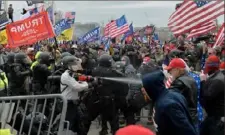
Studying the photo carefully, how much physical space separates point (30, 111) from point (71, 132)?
54.5 inches

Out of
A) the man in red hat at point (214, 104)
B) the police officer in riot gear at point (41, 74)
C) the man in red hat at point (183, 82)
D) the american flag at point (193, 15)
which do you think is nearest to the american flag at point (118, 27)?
the police officer in riot gear at point (41, 74)

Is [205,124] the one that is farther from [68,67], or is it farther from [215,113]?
[68,67]

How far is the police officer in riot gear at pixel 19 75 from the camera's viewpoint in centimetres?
1014

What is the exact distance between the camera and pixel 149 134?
3.20m

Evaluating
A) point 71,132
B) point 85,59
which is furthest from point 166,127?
point 85,59

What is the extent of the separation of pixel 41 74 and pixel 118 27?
43.1 ft

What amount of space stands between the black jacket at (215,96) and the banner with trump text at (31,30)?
20.9 ft

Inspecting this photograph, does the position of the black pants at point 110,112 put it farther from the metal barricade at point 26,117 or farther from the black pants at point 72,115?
the metal barricade at point 26,117

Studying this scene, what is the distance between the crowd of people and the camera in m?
4.80

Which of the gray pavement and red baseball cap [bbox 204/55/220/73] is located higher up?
red baseball cap [bbox 204/55/220/73]

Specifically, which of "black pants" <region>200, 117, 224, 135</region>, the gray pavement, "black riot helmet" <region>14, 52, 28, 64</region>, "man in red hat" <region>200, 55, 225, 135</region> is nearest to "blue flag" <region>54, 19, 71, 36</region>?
the gray pavement

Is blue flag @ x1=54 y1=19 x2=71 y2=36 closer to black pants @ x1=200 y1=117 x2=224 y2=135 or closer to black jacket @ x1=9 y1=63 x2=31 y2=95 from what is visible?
black jacket @ x1=9 y1=63 x2=31 y2=95

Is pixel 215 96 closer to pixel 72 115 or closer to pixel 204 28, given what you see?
pixel 204 28

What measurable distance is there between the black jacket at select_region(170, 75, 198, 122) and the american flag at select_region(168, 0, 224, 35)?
91 cm
